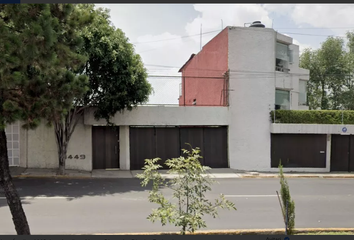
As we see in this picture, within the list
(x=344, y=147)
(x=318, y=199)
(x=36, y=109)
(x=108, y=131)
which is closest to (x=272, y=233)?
(x=318, y=199)

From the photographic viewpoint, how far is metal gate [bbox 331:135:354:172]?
16.2m

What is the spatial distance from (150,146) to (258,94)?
Result: 20.8 ft

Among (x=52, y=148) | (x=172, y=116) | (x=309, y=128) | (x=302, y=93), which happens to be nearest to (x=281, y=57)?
(x=302, y=93)

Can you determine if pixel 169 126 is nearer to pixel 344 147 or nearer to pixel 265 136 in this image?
pixel 265 136

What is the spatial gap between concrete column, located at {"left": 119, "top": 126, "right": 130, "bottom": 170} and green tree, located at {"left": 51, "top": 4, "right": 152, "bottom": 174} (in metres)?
1.67

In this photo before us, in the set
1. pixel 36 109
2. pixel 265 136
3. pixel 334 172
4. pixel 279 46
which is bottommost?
pixel 334 172

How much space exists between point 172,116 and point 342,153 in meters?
10.1

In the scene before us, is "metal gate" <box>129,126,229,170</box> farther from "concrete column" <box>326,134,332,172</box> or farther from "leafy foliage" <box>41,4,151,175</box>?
"concrete column" <box>326,134,332,172</box>

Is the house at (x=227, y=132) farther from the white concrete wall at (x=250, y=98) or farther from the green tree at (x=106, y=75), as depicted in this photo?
the green tree at (x=106, y=75)

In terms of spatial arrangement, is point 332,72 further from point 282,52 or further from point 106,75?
point 106,75

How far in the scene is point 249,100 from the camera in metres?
15.1

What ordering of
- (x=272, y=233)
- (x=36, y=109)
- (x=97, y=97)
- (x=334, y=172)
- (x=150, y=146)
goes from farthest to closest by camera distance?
(x=334, y=172), (x=150, y=146), (x=97, y=97), (x=272, y=233), (x=36, y=109)

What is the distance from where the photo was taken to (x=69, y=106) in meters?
5.42

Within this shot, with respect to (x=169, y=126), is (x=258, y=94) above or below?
above
